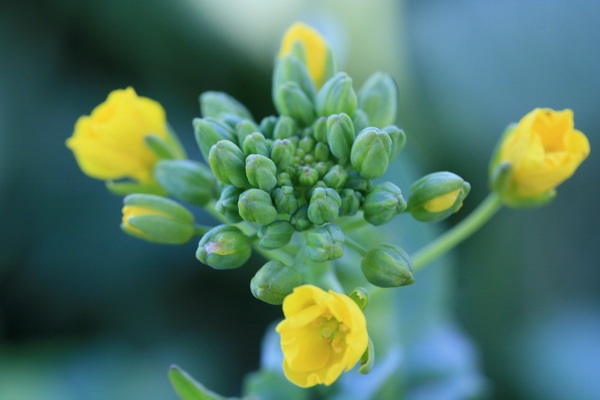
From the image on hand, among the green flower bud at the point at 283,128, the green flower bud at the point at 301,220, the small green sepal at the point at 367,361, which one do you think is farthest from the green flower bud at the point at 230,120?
the small green sepal at the point at 367,361

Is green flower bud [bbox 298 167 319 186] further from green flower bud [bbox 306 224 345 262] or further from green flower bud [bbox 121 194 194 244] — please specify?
green flower bud [bbox 121 194 194 244]

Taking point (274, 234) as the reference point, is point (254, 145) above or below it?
above

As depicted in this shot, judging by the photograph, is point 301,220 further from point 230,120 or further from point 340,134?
point 230,120

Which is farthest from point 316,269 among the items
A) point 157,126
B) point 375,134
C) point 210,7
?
Answer: point 210,7

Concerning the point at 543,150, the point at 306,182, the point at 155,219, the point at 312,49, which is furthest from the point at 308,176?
the point at 543,150

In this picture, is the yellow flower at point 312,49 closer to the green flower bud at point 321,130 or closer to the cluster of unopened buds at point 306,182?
the cluster of unopened buds at point 306,182

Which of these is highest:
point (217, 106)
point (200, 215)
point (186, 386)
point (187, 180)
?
point (217, 106)

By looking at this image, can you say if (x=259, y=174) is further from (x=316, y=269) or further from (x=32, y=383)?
(x=32, y=383)
